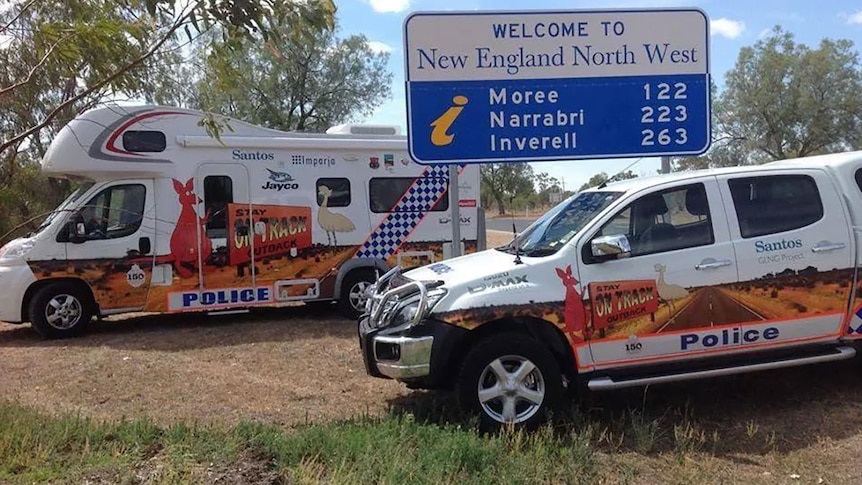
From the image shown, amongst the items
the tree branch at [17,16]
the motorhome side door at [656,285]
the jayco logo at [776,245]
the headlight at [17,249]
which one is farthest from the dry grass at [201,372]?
the jayco logo at [776,245]

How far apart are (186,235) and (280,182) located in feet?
4.86

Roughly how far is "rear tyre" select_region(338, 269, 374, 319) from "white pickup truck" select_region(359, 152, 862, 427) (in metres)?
4.70

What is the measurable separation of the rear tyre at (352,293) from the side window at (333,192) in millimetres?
1036

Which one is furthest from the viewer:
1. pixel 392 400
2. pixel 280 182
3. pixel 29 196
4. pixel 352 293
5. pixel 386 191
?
pixel 29 196

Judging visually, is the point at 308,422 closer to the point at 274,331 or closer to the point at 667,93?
the point at 274,331

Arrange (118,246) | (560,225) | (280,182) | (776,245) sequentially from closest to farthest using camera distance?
(776,245)
(560,225)
(118,246)
(280,182)

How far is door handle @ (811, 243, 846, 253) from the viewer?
5910mm

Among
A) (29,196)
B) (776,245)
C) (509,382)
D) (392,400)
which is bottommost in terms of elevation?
(392,400)

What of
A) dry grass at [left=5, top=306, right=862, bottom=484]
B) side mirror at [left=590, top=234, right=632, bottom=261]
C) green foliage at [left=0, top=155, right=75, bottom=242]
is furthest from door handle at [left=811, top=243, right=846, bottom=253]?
green foliage at [left=0, top=155, right=75, bottom=242]

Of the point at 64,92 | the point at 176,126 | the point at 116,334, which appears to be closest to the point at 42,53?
the point at 64,92

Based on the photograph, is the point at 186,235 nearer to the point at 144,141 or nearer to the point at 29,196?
the point at 144,141

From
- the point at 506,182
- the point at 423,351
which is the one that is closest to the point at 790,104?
the point at 506,182

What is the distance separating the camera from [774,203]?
605 cm

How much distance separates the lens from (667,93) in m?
7.87
